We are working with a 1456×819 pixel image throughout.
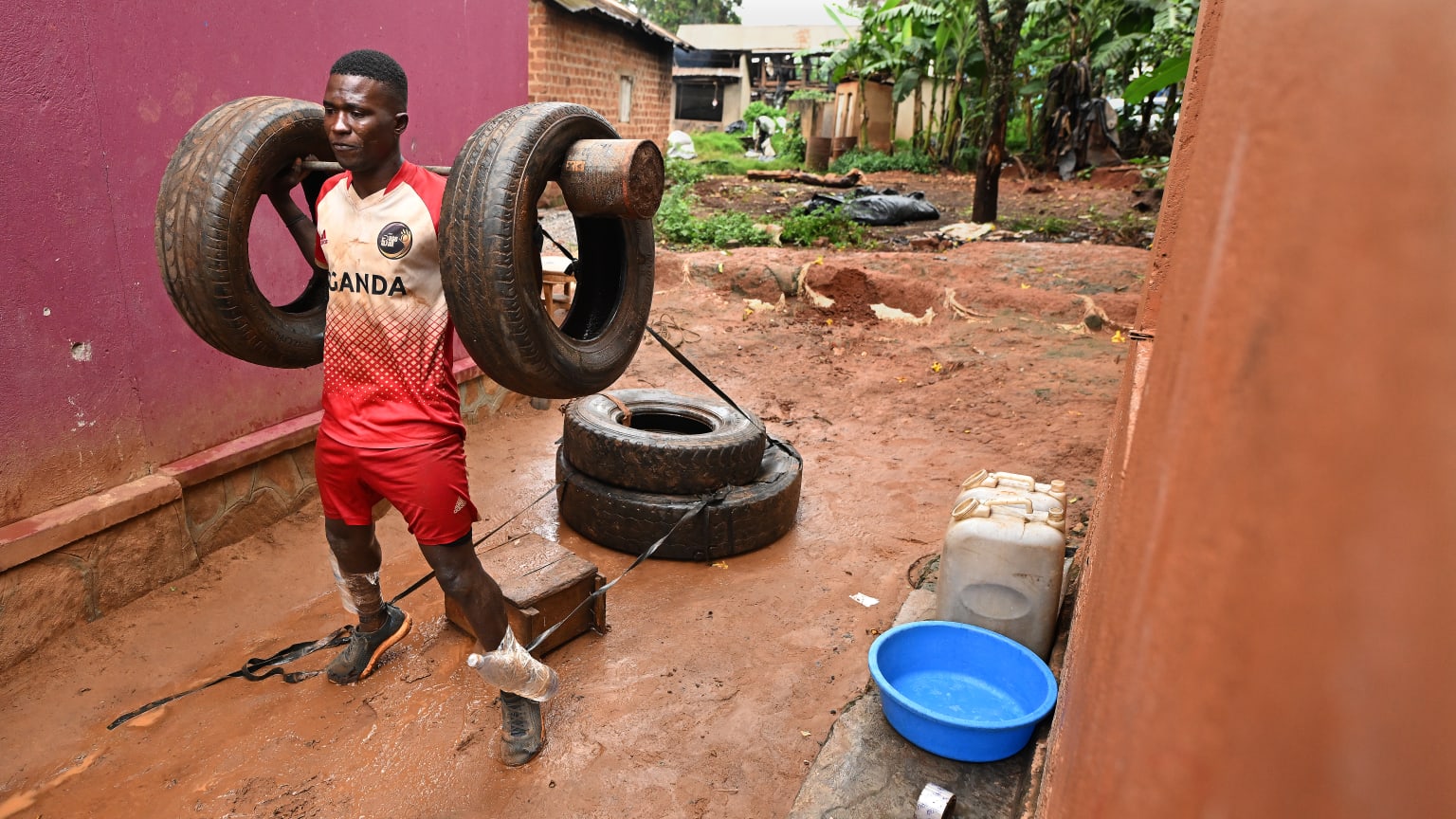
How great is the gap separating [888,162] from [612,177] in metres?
18.5

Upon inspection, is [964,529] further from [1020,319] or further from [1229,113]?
[1020,319]

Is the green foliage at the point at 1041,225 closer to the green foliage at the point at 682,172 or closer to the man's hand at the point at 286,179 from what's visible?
the green foliage at the point at 682,172

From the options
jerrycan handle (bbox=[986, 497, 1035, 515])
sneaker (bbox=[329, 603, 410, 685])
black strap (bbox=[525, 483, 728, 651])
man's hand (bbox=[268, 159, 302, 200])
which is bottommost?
sneaker (bbox=[329, 603, 410, 685])

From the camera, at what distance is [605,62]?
15234 millimetres

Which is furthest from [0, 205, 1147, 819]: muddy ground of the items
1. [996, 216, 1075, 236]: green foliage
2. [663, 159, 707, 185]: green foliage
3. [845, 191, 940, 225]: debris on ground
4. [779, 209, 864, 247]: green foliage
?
[663, 159, 707, 185]: green foliage

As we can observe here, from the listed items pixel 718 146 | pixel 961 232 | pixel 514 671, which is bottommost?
pixel 514 671

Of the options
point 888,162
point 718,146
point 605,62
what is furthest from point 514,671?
point 718,146

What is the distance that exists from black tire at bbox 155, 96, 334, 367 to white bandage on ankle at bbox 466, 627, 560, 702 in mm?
1249

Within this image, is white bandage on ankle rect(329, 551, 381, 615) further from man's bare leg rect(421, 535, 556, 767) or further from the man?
man's bare leg rect(421, 535, 556, 767)

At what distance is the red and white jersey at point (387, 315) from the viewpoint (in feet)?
8.57

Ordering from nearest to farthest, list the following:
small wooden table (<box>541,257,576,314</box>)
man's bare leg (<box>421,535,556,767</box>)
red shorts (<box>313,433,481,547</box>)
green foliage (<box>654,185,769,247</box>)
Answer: red shorts (<box>313,433,481,547</box>) → man's bare leg (<box>421,535,556,767</box>) → small wooden table (<box>541,257,576,314</box>) → green foliage (<box>654,185,769,247</box>)

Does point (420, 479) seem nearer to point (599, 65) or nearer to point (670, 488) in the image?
point (670, 488)

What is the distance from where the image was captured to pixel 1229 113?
100 cm

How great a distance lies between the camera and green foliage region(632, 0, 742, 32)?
3822 centimetres
